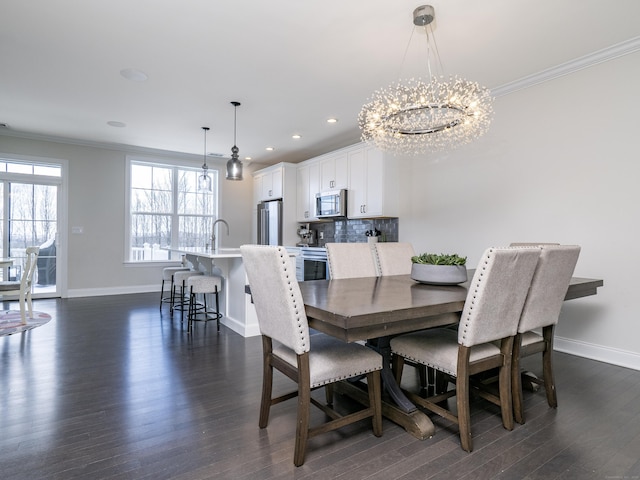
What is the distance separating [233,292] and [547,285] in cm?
315

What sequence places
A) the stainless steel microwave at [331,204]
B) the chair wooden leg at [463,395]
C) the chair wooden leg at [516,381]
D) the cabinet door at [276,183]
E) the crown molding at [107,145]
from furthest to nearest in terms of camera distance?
1. the cabinet door at [276,183]
2. the crown molding at [107,145]
3. the stainless steel microwave at [331,204]
4. the chair wooden leg at [516,381]
5. the chair wooden leg at [463,395]

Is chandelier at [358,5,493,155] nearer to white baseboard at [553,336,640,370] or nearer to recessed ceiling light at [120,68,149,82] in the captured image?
white baseboard at [553,336,640,370]

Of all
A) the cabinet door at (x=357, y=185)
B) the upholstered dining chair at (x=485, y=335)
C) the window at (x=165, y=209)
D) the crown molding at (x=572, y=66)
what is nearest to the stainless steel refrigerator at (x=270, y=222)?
the window at (x=165, y=209)

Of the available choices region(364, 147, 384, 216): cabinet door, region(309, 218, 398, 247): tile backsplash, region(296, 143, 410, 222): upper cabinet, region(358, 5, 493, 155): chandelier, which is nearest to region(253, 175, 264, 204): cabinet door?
region(309, 218, 398, 247): tile backsplash

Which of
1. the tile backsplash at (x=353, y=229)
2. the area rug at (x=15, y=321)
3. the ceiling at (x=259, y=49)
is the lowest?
the area rug at (x=15, y=321)

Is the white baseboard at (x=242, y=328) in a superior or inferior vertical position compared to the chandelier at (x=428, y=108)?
inferior

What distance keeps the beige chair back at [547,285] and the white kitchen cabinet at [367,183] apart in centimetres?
281

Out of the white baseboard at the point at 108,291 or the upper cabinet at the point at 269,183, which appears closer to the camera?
the white baseboard at the point at 108,291

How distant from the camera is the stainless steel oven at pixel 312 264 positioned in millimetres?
5465

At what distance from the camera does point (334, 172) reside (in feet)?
18.6

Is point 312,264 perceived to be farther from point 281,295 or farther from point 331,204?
point 281,295

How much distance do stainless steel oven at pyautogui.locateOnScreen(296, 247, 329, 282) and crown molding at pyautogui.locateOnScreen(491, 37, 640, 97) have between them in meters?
3.08

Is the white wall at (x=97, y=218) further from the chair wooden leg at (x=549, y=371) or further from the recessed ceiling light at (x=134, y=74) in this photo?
the chair wooden leg at (x=549, y=371)

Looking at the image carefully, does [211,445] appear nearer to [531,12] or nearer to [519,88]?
[531,12]
